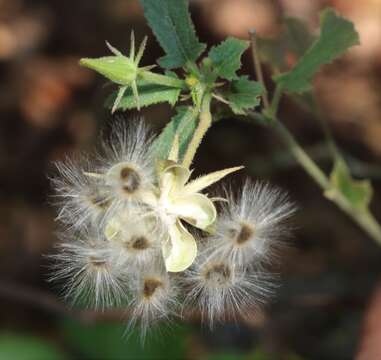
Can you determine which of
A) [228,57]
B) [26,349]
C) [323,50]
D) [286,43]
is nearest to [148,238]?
[228,57]

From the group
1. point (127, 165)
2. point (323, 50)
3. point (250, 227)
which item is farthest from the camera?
point (323, 50)

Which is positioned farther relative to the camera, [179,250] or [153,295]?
[153,295]

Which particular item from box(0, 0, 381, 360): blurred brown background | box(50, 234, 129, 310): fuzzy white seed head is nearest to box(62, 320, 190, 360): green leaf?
box(0, 0, 381, 360): blurred brown background

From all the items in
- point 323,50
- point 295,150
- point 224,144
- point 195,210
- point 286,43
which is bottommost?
point 195,210

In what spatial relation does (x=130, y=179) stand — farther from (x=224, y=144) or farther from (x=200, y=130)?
(x=224, y=144)

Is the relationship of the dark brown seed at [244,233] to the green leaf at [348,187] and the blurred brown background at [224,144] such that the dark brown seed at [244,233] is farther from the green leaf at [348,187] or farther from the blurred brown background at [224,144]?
the blurred brown background at [224,144]

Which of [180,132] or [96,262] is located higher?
[180,132]

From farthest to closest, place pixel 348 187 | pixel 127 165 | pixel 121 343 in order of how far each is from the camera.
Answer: pixel 121 343
pixel 348 187
pixel 127 165
